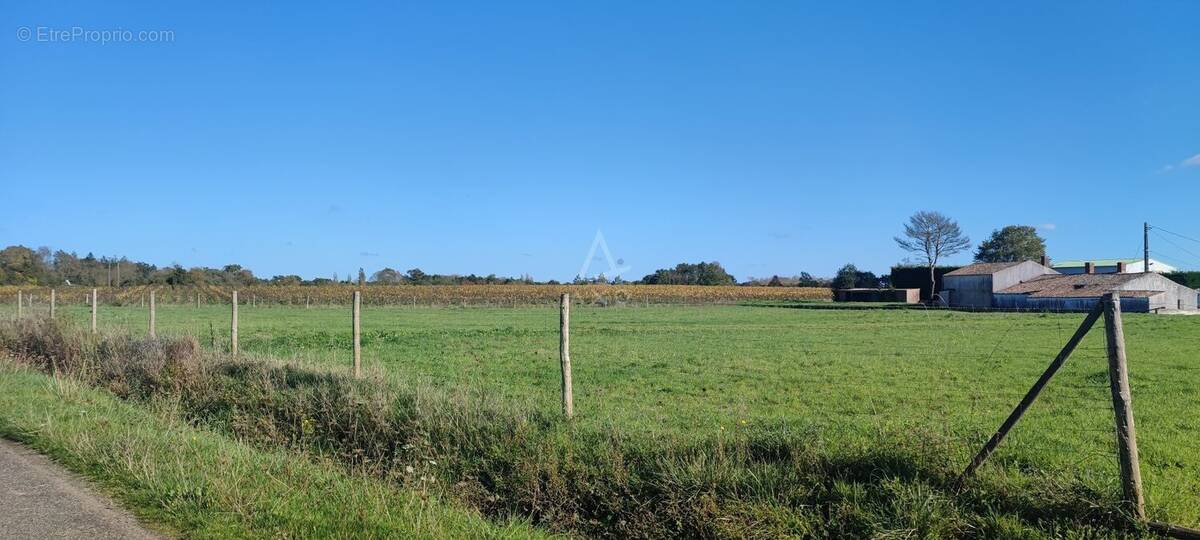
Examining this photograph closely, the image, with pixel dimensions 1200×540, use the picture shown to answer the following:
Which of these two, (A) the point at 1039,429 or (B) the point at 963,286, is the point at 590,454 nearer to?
(A) the point at 1039,429

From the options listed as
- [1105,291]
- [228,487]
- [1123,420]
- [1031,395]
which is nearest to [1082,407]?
[1031,395]

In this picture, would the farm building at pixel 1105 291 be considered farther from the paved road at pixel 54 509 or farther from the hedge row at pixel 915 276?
the paved road at pixel 54 509

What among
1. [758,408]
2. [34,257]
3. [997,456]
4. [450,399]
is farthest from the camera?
[34,257]

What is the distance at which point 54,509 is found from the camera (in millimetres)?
6473

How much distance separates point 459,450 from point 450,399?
1046 millimetres

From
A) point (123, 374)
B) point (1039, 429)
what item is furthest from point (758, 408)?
point (123, 374)

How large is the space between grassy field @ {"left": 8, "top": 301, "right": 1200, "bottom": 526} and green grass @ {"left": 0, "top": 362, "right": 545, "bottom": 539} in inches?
96.4

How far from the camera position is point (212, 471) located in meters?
7.17

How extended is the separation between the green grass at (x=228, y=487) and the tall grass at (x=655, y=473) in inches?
25.6

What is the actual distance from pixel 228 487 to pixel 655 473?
11.9ft

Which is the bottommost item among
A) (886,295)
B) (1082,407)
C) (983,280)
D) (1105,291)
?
(1082,407)

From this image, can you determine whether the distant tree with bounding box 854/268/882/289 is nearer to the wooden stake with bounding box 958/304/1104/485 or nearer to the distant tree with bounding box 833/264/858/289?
the distant tree with bounding box 833/264/858/289

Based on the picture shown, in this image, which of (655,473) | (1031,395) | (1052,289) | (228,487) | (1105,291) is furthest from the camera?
(1052,289)

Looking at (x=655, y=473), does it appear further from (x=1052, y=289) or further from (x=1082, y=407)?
(x=1052, y=289)
